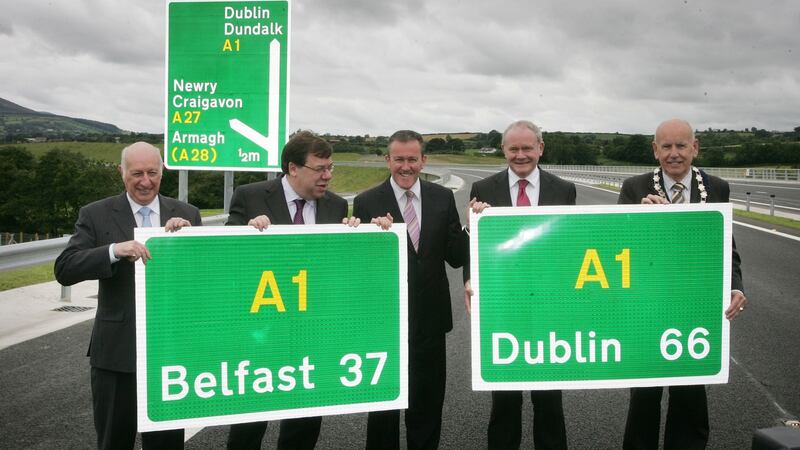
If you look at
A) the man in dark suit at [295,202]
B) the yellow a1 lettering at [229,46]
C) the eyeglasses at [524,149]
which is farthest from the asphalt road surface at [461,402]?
the yellow a1 lettering at [229,46]

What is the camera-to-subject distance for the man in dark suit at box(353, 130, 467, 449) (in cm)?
402

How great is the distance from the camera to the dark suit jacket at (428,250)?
13.3 feet

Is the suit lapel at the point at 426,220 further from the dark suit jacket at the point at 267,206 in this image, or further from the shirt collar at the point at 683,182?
the shirt collar at the point at 683,182

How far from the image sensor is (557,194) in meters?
4.05

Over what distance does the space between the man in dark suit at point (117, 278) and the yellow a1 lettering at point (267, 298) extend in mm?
506

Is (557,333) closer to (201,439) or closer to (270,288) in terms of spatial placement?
(270,288)

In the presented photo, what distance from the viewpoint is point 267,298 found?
10.8 feet

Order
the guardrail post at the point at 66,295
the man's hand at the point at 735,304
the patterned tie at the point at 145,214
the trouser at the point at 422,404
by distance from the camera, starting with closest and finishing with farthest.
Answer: the patterned tie at the point at 145,214
the man's hand at the point at 735,304
the trouser at the point at 422,404
the guardrail post at the point at 66,295

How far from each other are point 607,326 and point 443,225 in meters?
1.25

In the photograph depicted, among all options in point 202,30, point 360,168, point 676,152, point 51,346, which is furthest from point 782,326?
point 360,168

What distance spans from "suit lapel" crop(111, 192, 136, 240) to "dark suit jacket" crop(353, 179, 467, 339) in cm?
135

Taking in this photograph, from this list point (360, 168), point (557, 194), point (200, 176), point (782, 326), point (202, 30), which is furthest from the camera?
point (360, 168)

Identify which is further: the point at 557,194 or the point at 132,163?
the point at 557,194

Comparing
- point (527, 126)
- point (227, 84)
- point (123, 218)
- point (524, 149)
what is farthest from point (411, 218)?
point (227, 84)
